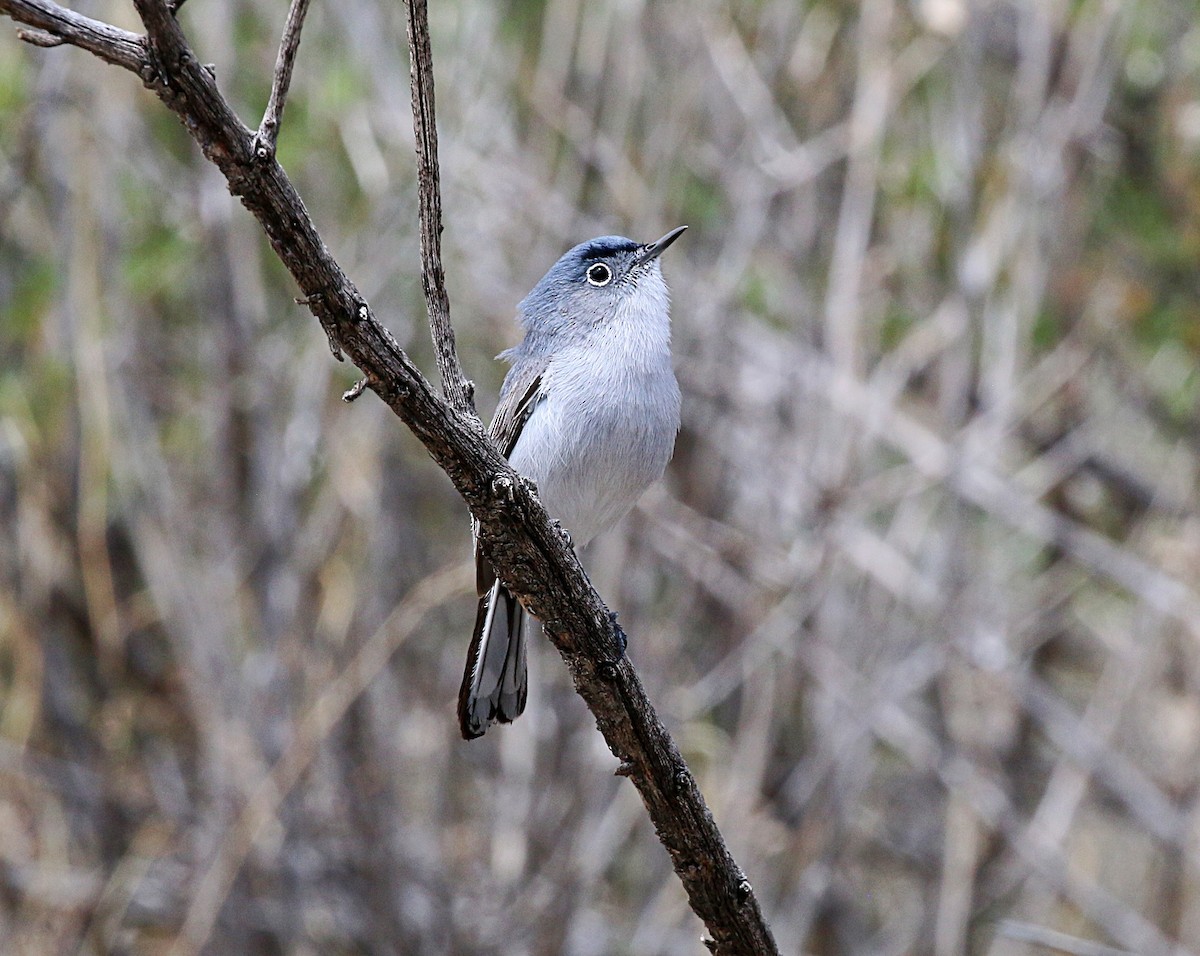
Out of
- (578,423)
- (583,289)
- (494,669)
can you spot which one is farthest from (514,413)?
(494,669)

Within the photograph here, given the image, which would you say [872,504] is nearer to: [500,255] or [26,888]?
[500,255]

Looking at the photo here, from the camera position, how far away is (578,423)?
2.57 meters

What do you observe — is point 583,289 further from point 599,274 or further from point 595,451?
point 595,451

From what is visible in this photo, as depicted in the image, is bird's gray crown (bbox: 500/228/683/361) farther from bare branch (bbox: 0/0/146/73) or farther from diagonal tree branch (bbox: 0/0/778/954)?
bare branch (bbox: 0/0/146/73)

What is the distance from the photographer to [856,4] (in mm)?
4625

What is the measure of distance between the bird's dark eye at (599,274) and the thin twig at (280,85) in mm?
1559

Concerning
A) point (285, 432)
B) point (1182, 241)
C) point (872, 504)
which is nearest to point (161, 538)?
point (285, 432)

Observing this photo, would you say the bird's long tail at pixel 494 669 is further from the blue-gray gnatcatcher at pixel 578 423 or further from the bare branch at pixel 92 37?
the bare branch at pixel 92 37

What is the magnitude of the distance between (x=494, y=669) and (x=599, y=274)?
3.14 feet

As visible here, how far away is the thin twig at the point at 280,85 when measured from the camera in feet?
4.22

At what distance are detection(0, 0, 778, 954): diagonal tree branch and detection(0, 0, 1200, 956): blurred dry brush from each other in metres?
2.08

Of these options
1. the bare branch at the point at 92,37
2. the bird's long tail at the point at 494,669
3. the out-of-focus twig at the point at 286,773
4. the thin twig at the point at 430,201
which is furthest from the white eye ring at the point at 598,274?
the bare branch at the point at 92,37

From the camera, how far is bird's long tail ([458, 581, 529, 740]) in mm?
2348

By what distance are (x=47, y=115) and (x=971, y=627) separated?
330cm
